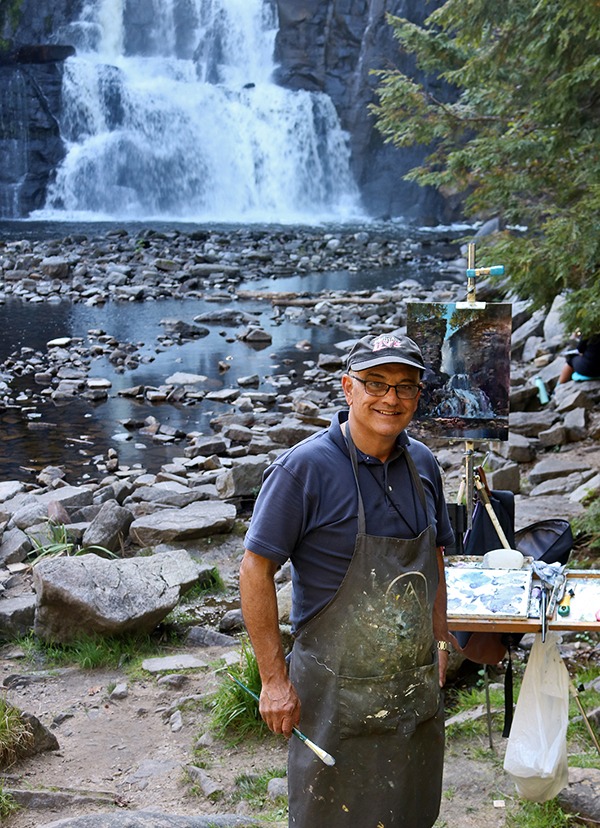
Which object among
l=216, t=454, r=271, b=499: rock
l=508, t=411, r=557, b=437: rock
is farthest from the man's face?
l=508, t=411, r=557, b=437: rock

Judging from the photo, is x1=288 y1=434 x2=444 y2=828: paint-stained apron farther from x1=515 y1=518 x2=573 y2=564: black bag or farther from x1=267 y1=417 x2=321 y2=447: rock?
x1=267 y1=417 x2=321 y2=447: rock

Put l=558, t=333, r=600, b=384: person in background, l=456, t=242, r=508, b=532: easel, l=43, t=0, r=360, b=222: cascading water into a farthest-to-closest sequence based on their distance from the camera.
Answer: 1. l=43, t=0, r=360, b=222: cascading water
2. l=558, t=333, r=600, b=384: person in background
3. l=456, t=242, r=508, b=532: easel

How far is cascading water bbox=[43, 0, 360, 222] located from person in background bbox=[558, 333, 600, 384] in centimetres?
2824

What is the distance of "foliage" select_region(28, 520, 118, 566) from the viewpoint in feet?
23.6

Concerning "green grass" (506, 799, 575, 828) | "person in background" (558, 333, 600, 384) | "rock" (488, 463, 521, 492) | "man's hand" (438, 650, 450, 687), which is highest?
"man's hand" (438, 650, 450, 687)

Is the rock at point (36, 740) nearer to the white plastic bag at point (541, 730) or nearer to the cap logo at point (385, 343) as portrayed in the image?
the white plastic bag at point (541, 730)

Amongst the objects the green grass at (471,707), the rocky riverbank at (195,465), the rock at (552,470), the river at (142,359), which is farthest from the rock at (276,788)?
the river at (142,359)

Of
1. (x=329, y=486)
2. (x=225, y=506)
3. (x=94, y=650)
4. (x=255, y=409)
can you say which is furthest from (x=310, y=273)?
(x=329, y=486)

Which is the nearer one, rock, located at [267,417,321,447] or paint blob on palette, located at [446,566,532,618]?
paint blob on palette, located at [446,566,532,618]

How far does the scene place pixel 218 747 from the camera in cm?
457

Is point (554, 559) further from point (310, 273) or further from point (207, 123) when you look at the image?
point (207, 123)

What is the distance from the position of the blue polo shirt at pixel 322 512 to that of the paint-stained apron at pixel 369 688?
33 mm

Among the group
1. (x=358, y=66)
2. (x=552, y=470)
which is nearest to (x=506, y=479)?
(x=552, y=470)

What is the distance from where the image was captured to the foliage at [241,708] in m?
4.67
